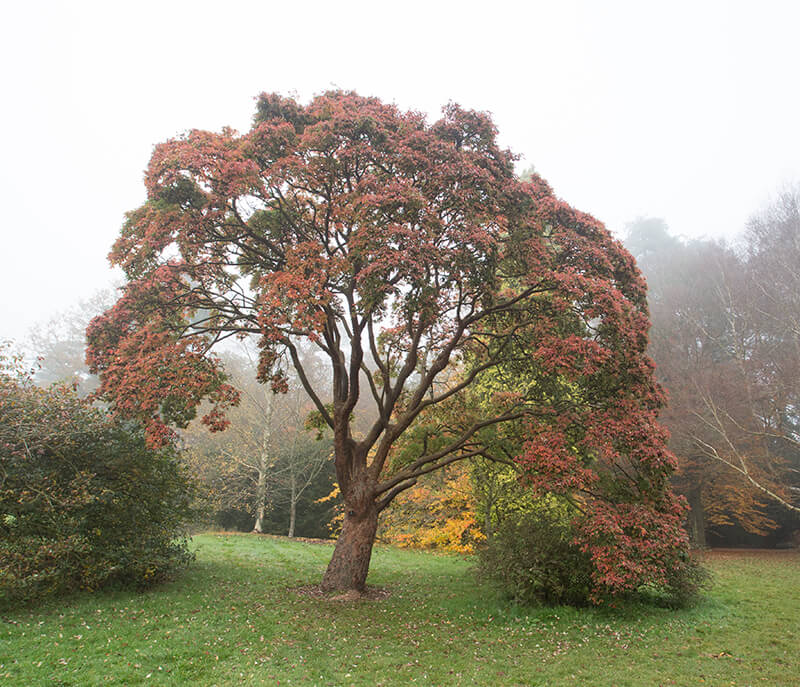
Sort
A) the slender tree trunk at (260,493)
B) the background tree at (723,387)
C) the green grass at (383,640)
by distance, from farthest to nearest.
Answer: the slender tree trunk at (260,493) < the background tree at (723,387) < the green grass at (383,640)

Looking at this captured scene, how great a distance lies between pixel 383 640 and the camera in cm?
700

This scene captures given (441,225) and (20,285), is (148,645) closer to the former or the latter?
(441,225)

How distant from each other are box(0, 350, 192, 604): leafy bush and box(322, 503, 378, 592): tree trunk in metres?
3.15

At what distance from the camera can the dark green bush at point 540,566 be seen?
8406 mm

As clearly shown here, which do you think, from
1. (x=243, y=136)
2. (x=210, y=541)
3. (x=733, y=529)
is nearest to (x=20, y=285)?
(x=210, y=541)

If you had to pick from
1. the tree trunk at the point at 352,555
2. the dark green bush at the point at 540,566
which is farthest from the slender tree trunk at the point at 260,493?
the dark green bush at the point at 540,566

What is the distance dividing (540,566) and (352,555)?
12.1ft

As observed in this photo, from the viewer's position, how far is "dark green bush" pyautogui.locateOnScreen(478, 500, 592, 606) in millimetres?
8406

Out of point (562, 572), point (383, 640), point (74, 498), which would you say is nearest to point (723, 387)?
point (562, 572)

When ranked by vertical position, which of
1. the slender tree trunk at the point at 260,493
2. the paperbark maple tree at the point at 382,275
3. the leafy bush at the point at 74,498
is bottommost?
the slender tree trunk at the point at 260,493

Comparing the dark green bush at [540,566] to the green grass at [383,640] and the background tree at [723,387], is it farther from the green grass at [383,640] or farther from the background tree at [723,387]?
the background tree at [723,387]

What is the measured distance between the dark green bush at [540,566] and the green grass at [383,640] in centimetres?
33

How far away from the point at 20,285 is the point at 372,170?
368 ft

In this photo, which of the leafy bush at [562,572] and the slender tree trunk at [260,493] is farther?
the slender tree trunk at [260,493]
